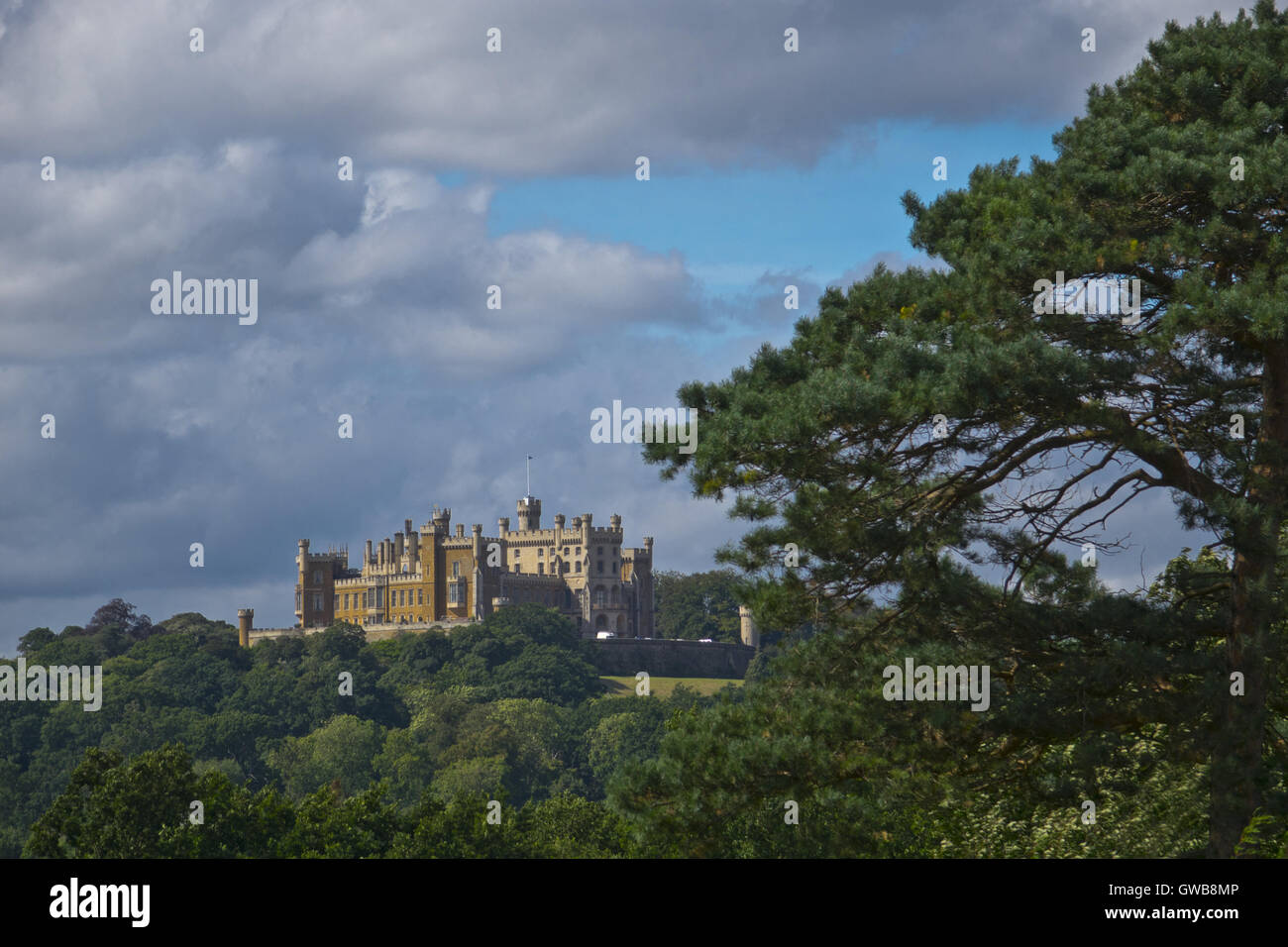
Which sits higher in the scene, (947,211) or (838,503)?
(947,211)

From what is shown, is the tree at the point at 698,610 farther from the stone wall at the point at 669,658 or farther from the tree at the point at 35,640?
the tree at the point at 35,640

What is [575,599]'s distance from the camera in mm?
111250

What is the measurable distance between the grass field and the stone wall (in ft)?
3.93

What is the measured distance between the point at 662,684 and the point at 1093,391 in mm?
89677

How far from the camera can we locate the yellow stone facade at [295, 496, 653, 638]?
10519 centimetres

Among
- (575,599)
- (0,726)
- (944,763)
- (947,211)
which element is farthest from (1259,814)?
(575,599)

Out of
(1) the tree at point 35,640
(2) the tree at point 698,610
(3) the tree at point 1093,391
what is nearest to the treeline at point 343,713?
(1) the tree at point 35,640

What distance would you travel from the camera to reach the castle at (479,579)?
4139 inches

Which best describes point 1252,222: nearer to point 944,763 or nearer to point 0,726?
point 944,763

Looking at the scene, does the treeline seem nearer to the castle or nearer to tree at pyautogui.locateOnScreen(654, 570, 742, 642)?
the castle

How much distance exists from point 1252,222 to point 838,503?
3737 mm

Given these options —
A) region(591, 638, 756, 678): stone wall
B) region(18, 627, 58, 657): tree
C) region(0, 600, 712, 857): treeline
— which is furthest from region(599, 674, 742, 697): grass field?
region(18, 627, 58, 657): tree
